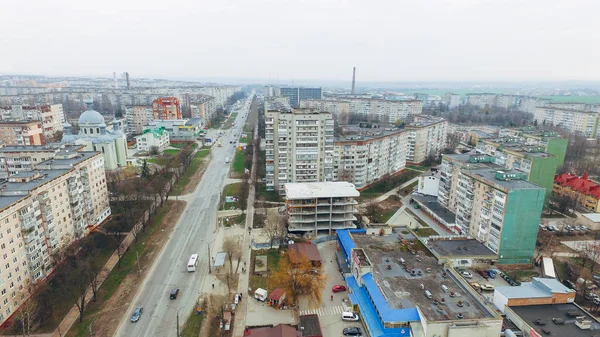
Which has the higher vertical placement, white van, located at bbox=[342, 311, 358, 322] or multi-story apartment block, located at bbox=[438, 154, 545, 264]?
multi-story apartment block, located at bbox=[438, 154, 545, 264]

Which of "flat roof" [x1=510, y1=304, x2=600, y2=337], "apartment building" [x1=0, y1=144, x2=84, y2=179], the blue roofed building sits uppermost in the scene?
"apartment building" [x1=0, y1=144, x2=84, y2=179]

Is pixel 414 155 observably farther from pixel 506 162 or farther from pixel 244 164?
pixel 244 164

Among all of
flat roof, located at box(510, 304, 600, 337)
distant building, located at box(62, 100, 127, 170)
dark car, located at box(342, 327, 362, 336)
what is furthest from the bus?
distant building, located at box(62, 100, 127, 170)

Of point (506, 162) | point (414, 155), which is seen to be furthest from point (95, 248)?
point (414, 155)

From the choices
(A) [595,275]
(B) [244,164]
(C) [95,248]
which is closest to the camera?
(A) [595,275]

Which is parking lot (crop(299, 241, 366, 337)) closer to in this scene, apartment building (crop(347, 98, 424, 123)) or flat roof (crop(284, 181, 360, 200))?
flat roof (crop(284, 181, 360, 200))

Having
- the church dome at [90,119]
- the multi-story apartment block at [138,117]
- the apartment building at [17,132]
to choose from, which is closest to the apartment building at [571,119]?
the church dome at [90,119]

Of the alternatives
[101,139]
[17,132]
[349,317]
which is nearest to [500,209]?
[349,317]

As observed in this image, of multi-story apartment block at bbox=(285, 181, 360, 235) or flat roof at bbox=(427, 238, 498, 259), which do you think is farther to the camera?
multi-story apartment block at bbox=(285, 181, 360, 235)

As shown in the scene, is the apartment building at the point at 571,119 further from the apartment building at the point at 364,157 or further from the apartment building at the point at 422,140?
the apartment building at the point at 364,157
